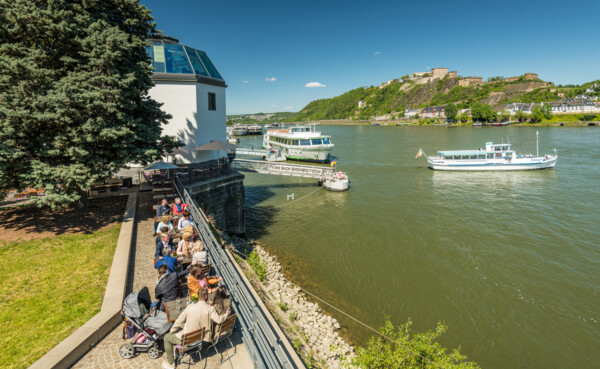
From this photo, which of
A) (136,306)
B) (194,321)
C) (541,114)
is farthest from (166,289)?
(541,114)

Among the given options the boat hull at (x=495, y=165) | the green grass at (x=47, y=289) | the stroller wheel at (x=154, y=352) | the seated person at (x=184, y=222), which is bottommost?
the stroller wheel at (x=154, y=352)

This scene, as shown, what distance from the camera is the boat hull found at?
127ft

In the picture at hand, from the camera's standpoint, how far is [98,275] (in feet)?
28.1

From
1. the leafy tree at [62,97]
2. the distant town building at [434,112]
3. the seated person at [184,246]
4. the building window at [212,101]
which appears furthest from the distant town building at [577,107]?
the seated person at [184,246]

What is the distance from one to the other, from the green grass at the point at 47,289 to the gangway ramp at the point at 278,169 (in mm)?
17488

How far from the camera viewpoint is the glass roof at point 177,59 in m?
19.8

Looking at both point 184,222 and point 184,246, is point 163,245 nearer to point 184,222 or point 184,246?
point 184,246

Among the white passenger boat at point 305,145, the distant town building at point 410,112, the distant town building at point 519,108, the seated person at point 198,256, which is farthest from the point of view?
the distant town building at point 410,112

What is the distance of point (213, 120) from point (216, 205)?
728 centimetres

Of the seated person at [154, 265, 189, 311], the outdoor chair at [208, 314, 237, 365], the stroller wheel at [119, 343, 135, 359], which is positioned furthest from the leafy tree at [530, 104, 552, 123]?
the stroller wheel at [119, 343, 135, 359]

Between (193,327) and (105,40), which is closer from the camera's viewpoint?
(193,327)

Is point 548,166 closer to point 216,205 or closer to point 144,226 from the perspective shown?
point 216,205

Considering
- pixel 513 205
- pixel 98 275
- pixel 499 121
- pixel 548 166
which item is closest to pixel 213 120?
pixel 98 275

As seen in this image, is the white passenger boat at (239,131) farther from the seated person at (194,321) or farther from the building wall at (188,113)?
the seated person at (194,321)
